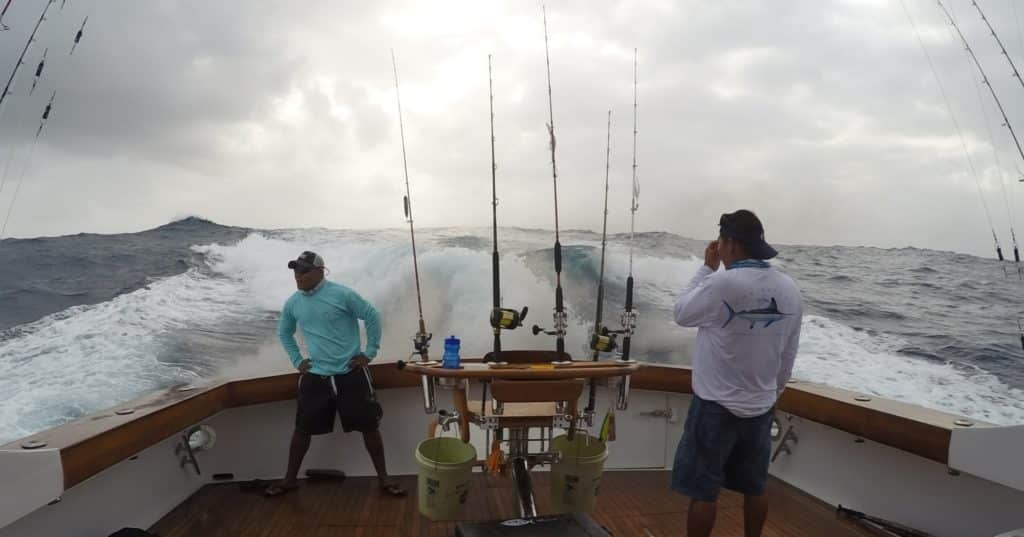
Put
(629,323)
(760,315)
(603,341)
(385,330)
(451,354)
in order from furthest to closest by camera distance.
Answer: (385,330)
(629,323)
(603,341)
(451,354)
(760,315)

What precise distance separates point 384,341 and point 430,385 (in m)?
4.20

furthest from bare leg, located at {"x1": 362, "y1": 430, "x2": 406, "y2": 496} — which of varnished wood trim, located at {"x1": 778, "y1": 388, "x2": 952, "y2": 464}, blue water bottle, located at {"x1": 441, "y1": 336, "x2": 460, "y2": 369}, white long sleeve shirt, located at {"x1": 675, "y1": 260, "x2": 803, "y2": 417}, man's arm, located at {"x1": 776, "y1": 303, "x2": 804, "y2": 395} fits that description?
varnished wood trim, located at {"x1": 778, "y1": 388, "x2": 952, "y2": 464}

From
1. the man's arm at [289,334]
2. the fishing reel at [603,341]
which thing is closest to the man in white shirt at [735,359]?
the fishing reel at [603,341]

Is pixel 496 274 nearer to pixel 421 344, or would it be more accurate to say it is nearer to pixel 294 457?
pixel 421 344

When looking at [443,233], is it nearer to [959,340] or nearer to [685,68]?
[685,68]

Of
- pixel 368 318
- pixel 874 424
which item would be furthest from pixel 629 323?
pixel 368 318

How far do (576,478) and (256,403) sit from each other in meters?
1.45

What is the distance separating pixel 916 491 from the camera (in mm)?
1956

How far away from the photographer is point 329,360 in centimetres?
232

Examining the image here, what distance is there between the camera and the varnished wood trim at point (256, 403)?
1.52 meters

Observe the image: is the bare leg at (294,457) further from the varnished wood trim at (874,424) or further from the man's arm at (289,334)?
the varnished wood trim at (874,424)

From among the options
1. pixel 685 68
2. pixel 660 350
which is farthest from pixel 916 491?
pixel 685 68

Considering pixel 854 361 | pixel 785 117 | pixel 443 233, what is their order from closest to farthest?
pixel 854 361
pixel 785 117
pixel 443 233

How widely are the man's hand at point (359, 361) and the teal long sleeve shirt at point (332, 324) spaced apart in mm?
17
